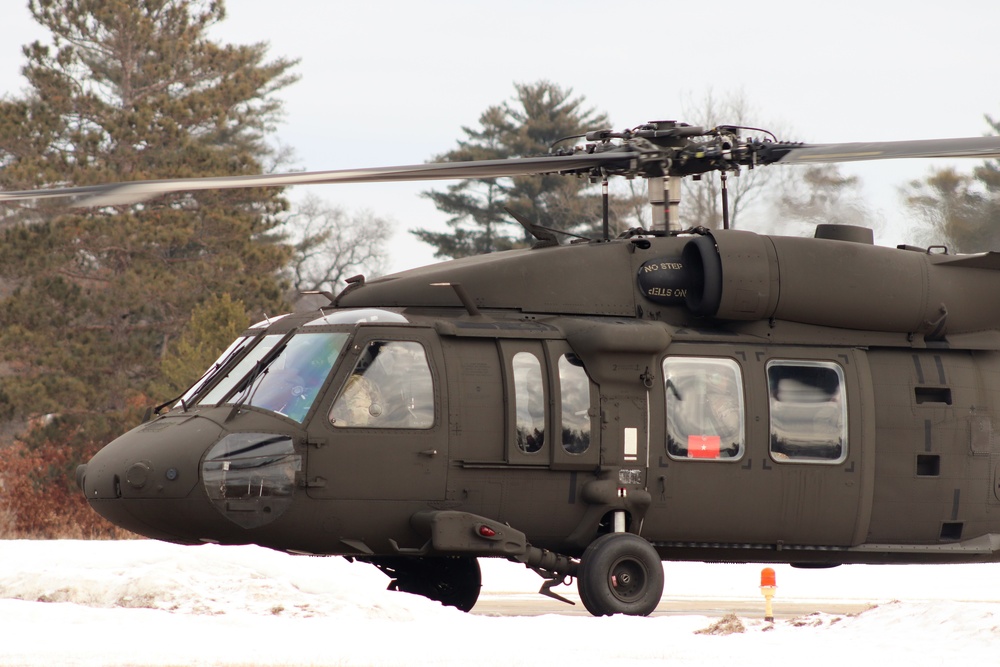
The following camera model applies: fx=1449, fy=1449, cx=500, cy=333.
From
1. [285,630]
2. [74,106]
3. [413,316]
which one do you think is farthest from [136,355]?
[285,630]

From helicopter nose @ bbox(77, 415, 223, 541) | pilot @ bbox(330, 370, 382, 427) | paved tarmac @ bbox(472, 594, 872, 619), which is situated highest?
pilot @ bbox(330, 370, 382, 427)

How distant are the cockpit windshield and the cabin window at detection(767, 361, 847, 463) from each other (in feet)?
11.8

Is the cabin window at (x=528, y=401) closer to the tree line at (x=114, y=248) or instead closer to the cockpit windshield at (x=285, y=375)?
the cockpit windshield at (x=285, y=375)

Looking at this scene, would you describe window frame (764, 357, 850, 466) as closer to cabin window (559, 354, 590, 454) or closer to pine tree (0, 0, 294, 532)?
cabin window (559, 354, 590, 454)

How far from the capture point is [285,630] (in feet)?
30.5

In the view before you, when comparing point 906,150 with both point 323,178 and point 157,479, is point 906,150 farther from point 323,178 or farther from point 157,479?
Result: point 157,479

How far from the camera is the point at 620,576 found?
11203mm

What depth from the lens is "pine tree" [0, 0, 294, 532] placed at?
28.8 metres

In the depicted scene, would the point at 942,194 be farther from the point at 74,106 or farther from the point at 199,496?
the point at 74,106

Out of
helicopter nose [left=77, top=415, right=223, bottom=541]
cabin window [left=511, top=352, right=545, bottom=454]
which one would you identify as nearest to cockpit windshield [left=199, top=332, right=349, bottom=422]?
helicopter nose [left=77, top=415, right=223, bottom=541]

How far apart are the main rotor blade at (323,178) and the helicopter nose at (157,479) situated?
177cm

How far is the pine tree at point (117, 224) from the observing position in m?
28.8

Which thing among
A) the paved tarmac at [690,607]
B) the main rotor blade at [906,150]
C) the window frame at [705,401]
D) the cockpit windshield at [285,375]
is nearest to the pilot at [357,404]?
the cockpit windshield at [285,375]

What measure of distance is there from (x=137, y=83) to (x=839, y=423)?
25.4 meters
